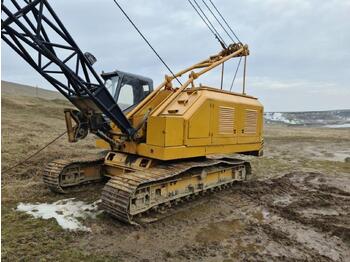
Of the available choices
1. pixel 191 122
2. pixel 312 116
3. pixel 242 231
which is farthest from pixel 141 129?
pixel 312 116

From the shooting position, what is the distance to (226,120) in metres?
7.85

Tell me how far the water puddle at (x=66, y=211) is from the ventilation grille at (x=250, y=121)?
4.12 metres

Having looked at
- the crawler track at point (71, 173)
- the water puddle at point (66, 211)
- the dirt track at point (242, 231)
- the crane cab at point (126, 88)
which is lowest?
the dirt track at point (242, 231)

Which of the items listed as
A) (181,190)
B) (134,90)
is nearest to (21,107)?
(134,90)

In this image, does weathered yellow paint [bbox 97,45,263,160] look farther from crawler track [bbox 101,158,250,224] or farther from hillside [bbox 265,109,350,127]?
hillside [bbox 265,109,350,127]

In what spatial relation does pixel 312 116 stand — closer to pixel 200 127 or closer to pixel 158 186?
pixel 200 127

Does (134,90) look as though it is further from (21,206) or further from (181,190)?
(21,206)

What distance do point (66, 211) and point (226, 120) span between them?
3.94 meters

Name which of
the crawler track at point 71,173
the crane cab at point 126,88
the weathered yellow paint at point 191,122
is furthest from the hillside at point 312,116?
the crawler track at point 71,173

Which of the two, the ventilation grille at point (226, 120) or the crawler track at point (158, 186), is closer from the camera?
the crawler track at point (158, 186)

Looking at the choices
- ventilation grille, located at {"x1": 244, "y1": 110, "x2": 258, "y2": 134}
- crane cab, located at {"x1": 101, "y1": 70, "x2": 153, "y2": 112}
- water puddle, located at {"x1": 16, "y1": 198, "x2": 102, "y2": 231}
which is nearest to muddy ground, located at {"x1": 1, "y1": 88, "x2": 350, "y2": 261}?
water puddle, located at {"x1": 16, "y1": 198, "x2": 102, "y2": 231}

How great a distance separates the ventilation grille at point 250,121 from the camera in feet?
28.3

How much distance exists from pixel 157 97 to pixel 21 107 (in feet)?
68.9

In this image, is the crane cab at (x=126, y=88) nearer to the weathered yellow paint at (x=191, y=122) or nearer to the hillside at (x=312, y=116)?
the weathered yellow paint at (x=191, y=122)
